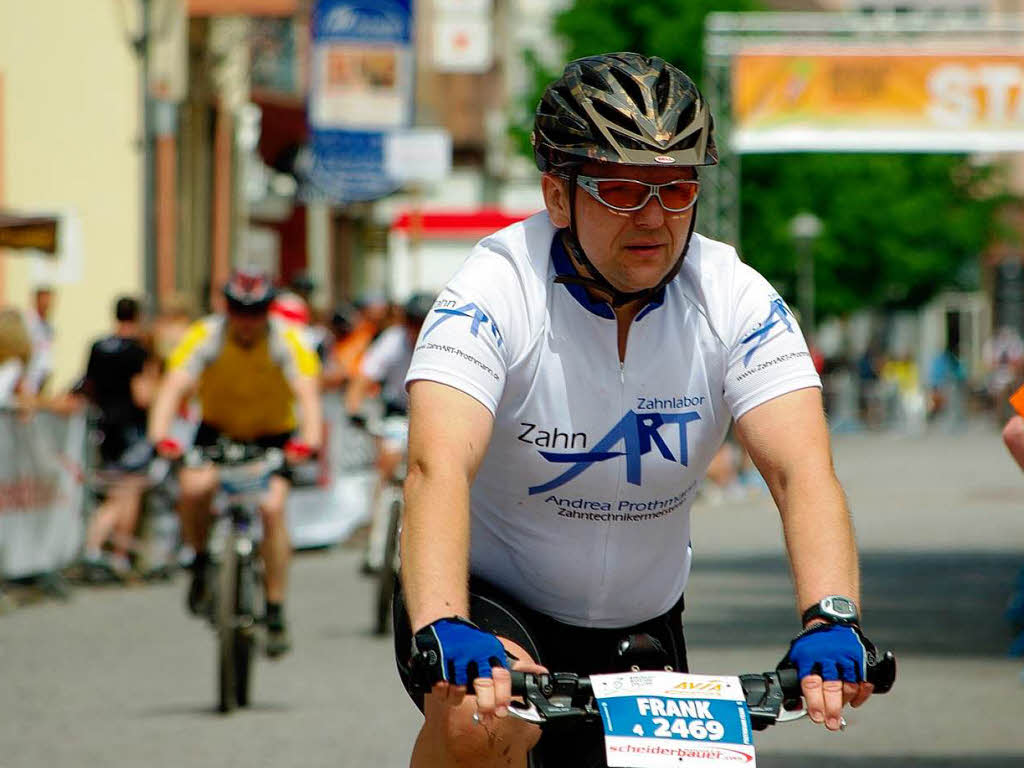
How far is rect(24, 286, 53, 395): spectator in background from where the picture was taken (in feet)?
50.2

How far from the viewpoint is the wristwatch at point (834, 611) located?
368cm

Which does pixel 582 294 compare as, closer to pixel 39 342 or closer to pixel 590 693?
pixel 590 693

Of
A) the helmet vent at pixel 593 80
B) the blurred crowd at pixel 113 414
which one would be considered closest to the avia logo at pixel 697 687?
the helmet vent at pixel 593 80

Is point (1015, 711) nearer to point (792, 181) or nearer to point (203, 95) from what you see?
point (203, 95)

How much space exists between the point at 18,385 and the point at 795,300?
3679 centimetres

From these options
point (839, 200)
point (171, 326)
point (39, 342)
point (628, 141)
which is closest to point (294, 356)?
point (39, 342)

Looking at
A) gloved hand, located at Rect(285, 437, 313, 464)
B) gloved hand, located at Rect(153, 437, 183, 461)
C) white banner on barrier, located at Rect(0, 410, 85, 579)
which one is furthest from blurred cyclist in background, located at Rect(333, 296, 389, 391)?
gloved hand, located at Rect(153, 437, 183, 461)

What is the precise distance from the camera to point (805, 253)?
46938mm

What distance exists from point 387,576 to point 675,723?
28.0ft

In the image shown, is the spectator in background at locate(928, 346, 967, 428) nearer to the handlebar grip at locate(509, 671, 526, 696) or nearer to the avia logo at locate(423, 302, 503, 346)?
the avia logo at locate(423, 302, 503, 346)

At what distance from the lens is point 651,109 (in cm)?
397

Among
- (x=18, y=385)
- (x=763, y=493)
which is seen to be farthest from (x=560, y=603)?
(x=763, y=493)

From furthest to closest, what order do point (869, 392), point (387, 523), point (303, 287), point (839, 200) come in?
point (839, 200), point (869, 392), point (303, 287), point (387, 523)

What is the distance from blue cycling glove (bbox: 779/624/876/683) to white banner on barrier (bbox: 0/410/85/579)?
1084 centimetres
